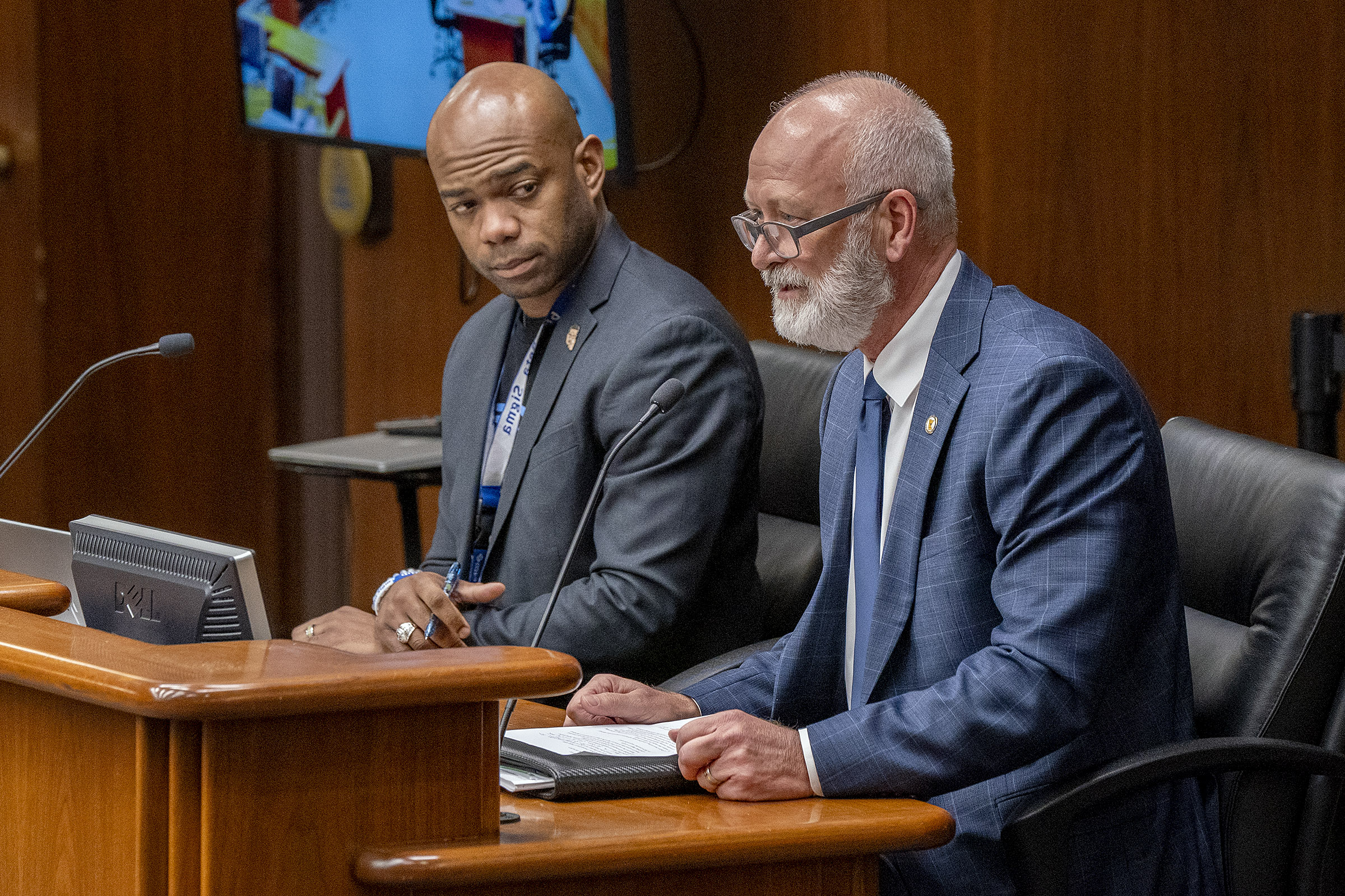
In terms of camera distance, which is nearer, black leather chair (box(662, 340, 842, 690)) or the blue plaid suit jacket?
the blue plaid suit jacket

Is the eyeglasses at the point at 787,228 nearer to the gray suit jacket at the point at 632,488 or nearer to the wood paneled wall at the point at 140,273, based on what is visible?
the gray suit jacket at the point at 632,488

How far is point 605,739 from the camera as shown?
1508 mm

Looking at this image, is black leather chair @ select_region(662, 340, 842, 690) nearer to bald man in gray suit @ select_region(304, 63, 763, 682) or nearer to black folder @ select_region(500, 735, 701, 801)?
bald man in gray suit @ select_region(304, 63, 763, 682)

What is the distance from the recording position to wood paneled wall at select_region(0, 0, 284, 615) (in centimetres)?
424

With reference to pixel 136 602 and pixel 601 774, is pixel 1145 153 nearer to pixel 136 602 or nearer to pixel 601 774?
pixel 601 774

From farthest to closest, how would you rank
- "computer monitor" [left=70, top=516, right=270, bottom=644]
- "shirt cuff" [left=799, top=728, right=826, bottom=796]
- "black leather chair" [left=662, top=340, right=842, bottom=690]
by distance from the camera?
1. "black leather chair" [left=662, top=340, right=842, bottom=690]
2. "shirt cuff" [left=799, top=728, right=826, bottom=796]
3. "computer monitor" [left=70, top=516, right=270, bottom=644]

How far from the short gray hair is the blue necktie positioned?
0.66 feet

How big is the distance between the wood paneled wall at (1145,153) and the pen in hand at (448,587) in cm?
125

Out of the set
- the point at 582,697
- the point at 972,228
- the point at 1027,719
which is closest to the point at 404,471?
the point at 972,228

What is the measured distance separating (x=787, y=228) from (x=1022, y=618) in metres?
0.52

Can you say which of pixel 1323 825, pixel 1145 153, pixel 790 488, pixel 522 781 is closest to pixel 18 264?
pixel 790 488

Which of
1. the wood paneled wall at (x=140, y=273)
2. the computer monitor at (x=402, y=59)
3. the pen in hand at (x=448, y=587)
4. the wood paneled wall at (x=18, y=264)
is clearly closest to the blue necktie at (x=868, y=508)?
the pen in hand at (x=448, y=587)

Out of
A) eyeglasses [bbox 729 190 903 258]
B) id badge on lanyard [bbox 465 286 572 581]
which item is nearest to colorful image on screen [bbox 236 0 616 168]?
id badge on lanyard [bbox 465 286 572 581]

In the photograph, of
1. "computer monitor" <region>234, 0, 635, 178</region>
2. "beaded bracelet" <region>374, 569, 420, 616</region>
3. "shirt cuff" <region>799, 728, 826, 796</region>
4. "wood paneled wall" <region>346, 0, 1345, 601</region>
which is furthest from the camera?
"computer monitor" <region>234, 0, 635, 178</region>
